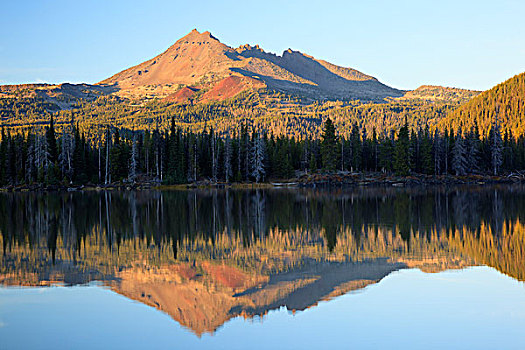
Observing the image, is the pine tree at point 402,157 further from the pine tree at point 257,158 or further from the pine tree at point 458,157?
the pine tree at point 257,158

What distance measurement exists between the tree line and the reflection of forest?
8327 centimetres

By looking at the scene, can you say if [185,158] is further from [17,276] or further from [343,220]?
[17,276]

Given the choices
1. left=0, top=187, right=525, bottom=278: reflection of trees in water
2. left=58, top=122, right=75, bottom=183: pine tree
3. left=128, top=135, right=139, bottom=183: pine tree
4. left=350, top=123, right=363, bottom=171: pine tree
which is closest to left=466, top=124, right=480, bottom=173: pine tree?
left=350, top=123, right=363, bottom=171: pine tree

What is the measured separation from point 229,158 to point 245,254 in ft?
343

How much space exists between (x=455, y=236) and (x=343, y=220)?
11.5 metres

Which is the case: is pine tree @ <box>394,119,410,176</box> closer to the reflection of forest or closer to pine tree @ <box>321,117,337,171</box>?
pine tree @ <box>321,117,337,171</box>

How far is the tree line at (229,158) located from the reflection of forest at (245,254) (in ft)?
273

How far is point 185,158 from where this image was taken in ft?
447

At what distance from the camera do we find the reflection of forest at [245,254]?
18.8 m

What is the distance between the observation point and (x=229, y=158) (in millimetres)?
130125

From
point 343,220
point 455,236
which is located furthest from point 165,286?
point 343,220

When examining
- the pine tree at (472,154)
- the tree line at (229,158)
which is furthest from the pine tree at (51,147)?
the pine tree at (472,154)

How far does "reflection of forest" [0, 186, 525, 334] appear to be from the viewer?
18828 mm

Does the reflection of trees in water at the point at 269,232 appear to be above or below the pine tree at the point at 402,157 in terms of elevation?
below
